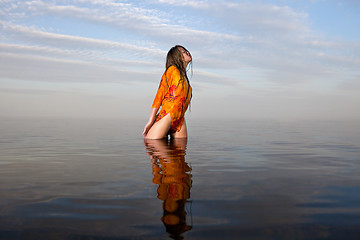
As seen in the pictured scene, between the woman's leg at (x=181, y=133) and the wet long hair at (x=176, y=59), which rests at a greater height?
the wet long hair at (x=176, y=59)

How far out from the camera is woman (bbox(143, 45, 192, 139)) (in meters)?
6.59

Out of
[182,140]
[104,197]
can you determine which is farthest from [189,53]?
[104,197]

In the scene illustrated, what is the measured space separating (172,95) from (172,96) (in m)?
0.02

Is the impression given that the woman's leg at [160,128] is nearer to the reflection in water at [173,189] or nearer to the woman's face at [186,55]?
the woman's face at [186,55]

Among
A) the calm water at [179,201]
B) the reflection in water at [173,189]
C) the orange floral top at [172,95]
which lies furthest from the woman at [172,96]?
the calm water at [179,201]

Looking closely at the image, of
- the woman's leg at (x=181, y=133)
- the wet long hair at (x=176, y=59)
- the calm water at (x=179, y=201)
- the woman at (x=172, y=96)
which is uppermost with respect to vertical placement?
the wet long hair at (x=176, y=59)

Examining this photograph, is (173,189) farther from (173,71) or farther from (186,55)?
(186,55)

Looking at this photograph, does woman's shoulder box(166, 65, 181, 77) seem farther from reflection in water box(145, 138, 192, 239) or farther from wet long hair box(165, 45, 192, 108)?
reflection in water box(145, 138, 192, 239)

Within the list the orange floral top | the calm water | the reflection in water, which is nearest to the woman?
the orange floral top

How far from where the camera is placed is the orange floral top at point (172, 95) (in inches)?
259

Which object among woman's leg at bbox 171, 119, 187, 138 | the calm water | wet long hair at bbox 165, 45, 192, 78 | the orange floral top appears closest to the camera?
the calm water

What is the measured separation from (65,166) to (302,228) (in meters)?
2.79

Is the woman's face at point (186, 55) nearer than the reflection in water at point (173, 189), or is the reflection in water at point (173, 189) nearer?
the reflection in water at point (173, 189)

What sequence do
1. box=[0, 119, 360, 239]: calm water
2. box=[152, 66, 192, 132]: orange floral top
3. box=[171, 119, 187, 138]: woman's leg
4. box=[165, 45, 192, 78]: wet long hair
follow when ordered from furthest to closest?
box=[171, 119, 187, 138]: woman's leg, box=[165, 45, 192, 78]: wet long hair, box=[152, 66, 192, 132]: orange floral top, box=[0, 119, 360, 239]: calm water
